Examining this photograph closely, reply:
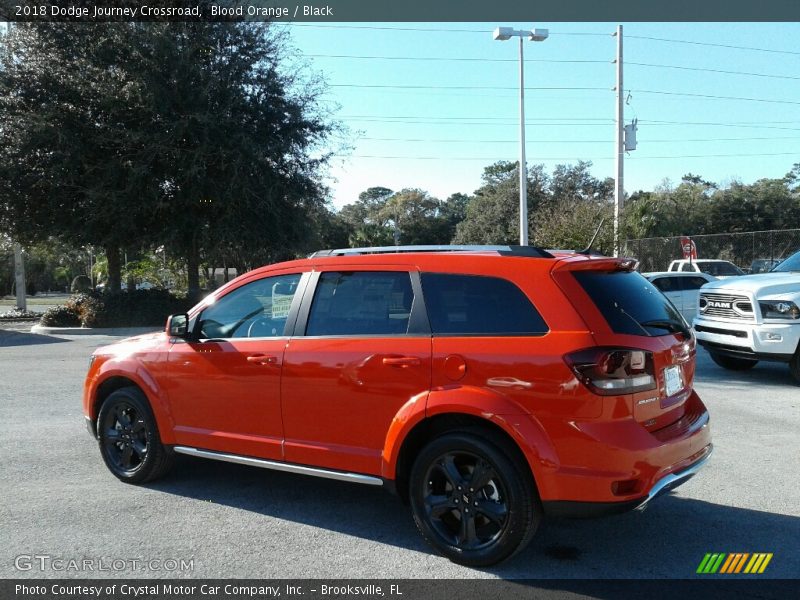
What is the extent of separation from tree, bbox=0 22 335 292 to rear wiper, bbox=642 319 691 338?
17601mm

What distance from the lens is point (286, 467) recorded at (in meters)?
4.68

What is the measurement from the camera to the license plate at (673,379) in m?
4.11

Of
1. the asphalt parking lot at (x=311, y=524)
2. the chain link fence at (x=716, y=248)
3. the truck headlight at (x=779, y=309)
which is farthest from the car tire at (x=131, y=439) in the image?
the chain link fence at (x=716, y=248)

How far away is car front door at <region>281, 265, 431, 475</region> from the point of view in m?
4.22

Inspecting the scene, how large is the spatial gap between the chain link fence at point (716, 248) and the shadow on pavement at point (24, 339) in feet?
63.6

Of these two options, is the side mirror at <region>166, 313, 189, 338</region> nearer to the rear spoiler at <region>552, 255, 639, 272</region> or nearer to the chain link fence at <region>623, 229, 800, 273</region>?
the rear spoiler at <region>552, 255, 639, 272</region>

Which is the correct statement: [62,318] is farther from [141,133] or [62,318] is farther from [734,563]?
[734,563]

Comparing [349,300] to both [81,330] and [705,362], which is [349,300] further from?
[81,330]

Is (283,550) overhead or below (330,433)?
below

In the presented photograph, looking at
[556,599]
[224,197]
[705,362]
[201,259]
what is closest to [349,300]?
[556,599]

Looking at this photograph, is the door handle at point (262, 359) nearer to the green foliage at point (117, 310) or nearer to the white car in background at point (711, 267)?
the green foliage at point (117, 310)

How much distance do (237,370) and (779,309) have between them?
764 cm

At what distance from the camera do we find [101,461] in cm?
615

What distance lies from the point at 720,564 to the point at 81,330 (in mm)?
20428
